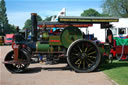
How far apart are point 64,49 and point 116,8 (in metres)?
33.7

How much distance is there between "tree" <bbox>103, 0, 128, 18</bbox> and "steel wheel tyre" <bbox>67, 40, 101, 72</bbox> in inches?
1304

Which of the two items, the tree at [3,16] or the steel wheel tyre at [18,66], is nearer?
the steel wheel tyre at [18,66]

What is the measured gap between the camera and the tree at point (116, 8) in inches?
1499

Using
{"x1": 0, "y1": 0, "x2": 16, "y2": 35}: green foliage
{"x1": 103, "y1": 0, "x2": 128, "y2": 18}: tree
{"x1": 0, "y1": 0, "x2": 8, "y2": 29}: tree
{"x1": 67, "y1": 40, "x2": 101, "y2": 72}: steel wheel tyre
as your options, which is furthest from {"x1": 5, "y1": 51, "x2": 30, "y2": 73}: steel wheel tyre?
{"x1": 0, "y1": 0, "x2": 8, "y2": 29}: tree

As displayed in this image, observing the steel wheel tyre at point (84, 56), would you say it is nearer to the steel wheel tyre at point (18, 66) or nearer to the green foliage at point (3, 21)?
the steel wheel tyre at point (18, 66)

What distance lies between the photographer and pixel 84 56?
6.93 meters

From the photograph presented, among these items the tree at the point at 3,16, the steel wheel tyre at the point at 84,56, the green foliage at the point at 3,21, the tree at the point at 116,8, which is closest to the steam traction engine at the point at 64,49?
the steel wheel tyre at the point at 84,56

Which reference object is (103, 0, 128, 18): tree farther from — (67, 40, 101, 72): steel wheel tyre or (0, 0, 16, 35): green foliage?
(0, 0, 16, 35): green foliage

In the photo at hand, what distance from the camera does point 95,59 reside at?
23.0ft

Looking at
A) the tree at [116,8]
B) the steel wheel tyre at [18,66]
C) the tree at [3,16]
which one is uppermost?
the tree at [3,16]

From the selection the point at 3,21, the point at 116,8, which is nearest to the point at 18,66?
the point at 116,8

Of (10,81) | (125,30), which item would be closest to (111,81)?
(10,81)

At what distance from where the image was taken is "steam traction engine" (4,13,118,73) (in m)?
6.82

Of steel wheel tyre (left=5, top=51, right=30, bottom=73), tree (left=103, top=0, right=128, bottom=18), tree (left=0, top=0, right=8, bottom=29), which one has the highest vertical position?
tree (left=0, top=0, right=8, bottom=29)
